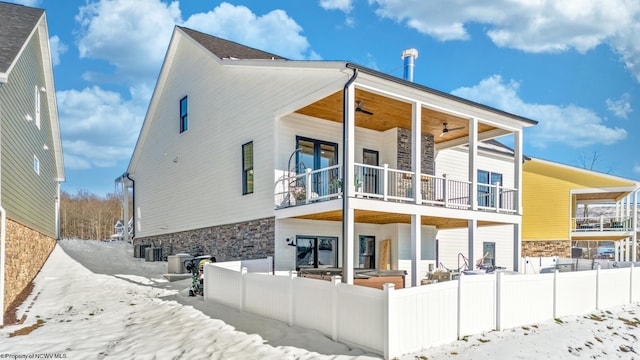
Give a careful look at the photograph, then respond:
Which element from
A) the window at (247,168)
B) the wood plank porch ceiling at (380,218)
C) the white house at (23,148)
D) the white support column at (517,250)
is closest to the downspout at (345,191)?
the wood plank porch ceiling at (380,218)

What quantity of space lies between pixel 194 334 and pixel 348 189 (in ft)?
15.3

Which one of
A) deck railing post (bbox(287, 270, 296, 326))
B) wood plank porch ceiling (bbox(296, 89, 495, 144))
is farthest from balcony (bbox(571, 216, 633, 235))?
deck railing post (bbox(287, 270, 296, 326))

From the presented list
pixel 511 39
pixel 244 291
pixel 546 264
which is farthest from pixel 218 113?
pixel 511 39

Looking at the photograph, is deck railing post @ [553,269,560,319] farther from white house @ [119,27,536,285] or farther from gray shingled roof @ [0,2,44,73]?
gray shingled roof @ [0,2,44,73]

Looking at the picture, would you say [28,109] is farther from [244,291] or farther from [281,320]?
[281,320]

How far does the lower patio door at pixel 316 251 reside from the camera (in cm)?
1423

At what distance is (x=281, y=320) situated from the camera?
32.7 ft

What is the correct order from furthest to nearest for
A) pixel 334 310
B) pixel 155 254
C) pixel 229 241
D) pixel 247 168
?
pixel 155 254
pixel 229 241
pixel 247 168
pixel 334 310

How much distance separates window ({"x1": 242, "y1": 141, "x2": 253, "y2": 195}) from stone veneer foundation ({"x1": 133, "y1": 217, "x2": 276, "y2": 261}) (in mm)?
1044

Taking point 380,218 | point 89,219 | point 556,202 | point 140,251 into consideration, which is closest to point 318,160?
point 380,218

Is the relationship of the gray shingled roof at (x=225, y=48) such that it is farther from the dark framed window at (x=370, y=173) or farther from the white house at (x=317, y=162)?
the dark framed window at (x=370, y=173)

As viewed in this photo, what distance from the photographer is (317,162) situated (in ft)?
48.9

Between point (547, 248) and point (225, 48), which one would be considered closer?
point (225, 48)

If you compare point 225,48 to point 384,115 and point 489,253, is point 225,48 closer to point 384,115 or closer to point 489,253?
point 384,115
